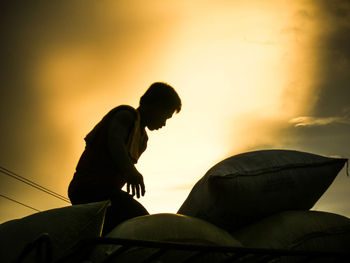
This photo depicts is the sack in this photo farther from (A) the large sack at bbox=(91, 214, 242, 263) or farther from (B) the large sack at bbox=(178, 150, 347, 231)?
(A) the large sack at bbox=(91, 214, 242, 263)

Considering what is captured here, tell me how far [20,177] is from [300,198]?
16.5 metres

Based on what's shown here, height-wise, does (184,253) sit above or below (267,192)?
below

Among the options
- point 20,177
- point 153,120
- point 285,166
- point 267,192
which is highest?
point 153,120

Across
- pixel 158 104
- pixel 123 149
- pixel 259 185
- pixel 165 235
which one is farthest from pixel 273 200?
pixel 158 104

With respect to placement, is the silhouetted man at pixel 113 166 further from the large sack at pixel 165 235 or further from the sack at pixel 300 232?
the sack at pixel 300 232

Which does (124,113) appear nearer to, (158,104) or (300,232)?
(158,104)

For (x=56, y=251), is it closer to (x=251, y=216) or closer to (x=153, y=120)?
(x=251, y=216)

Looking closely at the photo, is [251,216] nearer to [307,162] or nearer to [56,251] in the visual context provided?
[307,162]

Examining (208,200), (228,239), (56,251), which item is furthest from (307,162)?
(56,251)

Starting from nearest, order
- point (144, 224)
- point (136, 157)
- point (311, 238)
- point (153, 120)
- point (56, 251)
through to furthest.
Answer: point (56, 251), point (144, 224), point (311, 238), point (136, 157), point (153, 120)

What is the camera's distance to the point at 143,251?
982 millimetres

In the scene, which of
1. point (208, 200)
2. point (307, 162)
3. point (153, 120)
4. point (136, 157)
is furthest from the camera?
point (153, 120)

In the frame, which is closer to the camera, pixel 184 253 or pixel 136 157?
pixel 184 253

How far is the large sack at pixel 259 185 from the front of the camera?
1.45 meters
